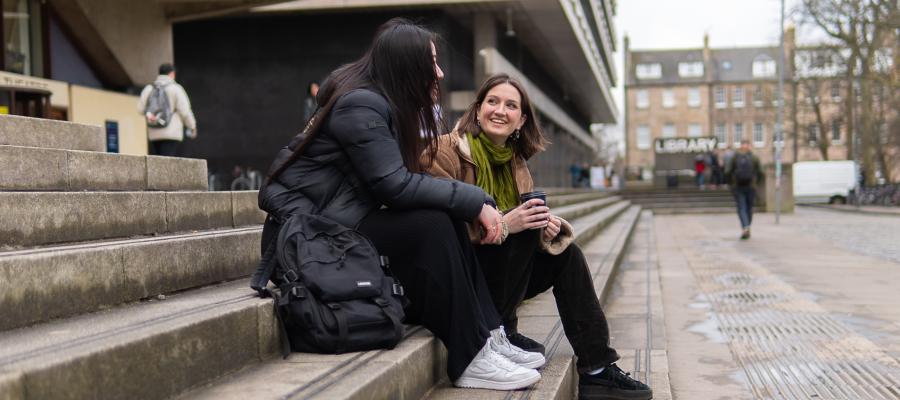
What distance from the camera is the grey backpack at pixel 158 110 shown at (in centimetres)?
1000

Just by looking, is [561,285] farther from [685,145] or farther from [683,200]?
[685,145]

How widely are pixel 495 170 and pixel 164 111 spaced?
6.86 metres

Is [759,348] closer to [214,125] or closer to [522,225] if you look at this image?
[522,225]

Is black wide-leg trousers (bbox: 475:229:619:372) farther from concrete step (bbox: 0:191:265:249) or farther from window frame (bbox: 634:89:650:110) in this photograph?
window frame (bbox: 634:89:650:110)

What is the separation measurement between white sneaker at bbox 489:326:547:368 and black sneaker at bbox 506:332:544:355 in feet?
1.03

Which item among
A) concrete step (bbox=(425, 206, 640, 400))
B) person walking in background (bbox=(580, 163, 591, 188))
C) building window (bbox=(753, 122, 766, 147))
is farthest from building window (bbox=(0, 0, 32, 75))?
building window (bbox=(753, 122, 766, 147))

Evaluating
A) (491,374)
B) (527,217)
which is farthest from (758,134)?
(491,374)

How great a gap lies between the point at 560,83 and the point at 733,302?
1222 inches

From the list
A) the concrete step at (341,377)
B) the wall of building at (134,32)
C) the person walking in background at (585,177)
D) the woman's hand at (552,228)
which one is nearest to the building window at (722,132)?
the person walking in background at (585,177)

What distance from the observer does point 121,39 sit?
51.8 feet

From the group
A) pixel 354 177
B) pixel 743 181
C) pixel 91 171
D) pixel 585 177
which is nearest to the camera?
pixel 354 177

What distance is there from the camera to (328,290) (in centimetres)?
283

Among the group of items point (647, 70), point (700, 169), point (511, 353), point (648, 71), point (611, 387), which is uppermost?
point (647, 70)

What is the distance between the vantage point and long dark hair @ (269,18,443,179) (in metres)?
3.31
